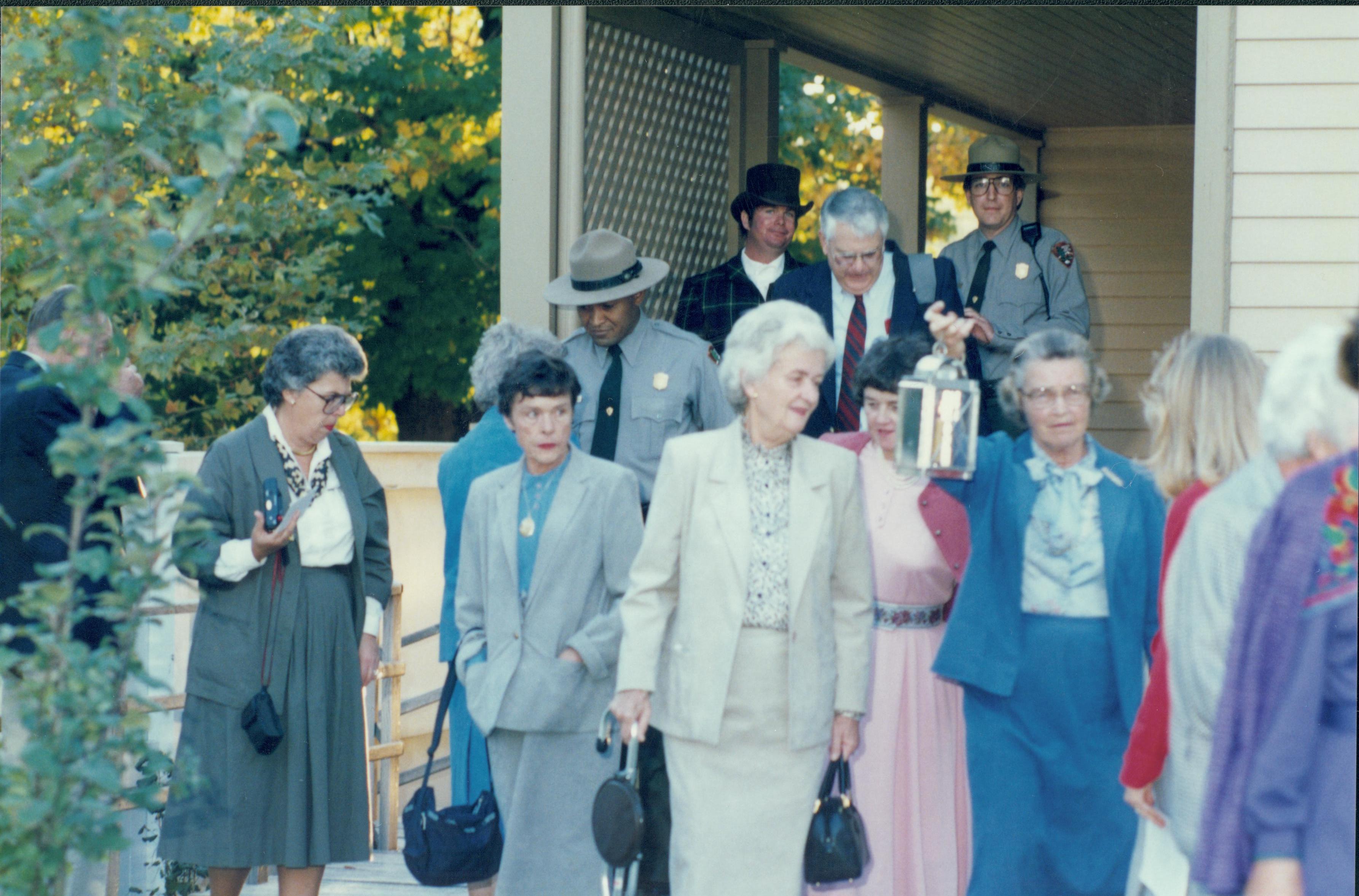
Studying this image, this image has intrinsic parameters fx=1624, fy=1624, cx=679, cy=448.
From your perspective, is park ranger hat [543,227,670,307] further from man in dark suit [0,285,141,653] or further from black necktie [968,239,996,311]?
man in dark suit [0,285,141,653]

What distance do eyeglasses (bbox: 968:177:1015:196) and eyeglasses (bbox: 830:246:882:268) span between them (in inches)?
36.3

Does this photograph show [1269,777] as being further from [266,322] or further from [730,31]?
[266,322]

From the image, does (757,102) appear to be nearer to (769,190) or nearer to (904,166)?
(769,190)

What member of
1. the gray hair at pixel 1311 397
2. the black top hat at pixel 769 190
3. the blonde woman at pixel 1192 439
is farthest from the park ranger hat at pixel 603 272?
the gray hair at pixel 1311 397

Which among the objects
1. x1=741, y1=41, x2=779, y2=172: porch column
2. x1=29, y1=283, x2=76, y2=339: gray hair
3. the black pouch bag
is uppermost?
x1=741, y1=41, x2=779, y2=172: porch column

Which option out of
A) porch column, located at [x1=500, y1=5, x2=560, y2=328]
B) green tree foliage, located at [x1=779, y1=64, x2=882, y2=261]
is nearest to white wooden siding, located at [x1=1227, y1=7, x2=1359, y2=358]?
porch column, located at [x1=500, y1=5, x2=560, y2=328]

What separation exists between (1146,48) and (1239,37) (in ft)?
12.2

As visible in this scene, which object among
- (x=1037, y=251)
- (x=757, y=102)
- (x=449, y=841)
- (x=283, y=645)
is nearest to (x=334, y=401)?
(x=283, y=645)

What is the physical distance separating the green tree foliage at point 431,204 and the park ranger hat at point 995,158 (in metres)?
9.92

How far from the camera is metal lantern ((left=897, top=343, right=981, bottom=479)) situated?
373cm

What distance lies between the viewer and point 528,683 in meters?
4.25

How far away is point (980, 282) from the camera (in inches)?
227

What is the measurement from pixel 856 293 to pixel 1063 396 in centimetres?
133

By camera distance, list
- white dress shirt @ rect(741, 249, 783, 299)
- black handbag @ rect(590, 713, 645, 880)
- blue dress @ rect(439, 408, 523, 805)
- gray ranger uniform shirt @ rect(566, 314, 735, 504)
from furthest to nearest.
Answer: white dress shirt @ rect(741, 249, 783, 299)
gray ranger uniform shirt @ rect(566, 314, 735, 504)
blue dress @ rect(439, 408, 523, 805)
black handbag @ rect(590, 713, 645, 880)
